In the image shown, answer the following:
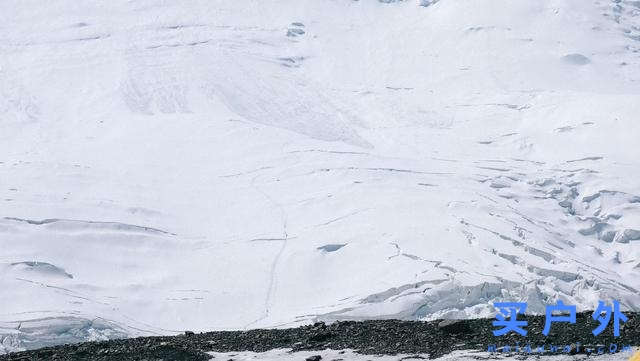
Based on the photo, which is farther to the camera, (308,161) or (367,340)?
(308,161)

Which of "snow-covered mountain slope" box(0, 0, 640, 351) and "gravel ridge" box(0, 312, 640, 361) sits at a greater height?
"gravel ridge" box(0, 312, 640, 361)

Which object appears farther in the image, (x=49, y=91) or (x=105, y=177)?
(x=49, y=91)

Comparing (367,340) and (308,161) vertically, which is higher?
(367,340)

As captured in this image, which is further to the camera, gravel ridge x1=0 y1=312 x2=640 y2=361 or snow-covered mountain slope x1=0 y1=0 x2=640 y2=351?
snow-covered mountain slope x1=0 y1=0 x2=640 y2=351

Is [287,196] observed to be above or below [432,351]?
below

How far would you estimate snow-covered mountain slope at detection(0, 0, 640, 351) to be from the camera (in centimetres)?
3428

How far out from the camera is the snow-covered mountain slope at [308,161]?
34.3m

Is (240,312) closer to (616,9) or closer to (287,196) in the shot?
(287,196)

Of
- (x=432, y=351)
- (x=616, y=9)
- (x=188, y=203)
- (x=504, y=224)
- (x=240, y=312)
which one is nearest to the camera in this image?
(x=432, y=351)

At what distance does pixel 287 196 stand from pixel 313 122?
822 cm

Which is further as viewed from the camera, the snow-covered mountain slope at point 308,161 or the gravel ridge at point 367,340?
the snow-covered mountain slope at point 308,161

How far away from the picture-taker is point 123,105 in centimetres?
4941

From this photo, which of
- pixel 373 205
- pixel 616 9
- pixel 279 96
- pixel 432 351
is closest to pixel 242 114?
pixel 279 96

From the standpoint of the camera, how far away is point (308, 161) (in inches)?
1761
